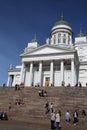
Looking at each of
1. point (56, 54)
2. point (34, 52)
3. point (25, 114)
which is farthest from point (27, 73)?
point (25, 114)

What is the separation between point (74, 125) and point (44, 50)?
27812 mm

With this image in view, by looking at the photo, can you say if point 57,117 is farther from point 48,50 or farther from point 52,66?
point 48,50

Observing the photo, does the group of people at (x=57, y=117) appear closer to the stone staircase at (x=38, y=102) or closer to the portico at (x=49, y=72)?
the stone staircase at (x=38, y=102)

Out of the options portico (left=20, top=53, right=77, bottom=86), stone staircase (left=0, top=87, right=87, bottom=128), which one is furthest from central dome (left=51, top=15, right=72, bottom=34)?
stone staircase (left=0, top=87, right=87, bottom=128)

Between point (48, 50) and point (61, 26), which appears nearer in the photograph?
point (48, 50)

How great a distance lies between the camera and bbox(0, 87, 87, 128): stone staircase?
2036 centimetres

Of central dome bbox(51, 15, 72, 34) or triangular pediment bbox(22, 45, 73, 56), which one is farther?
central dome bbox(51, 15, 72, 34)

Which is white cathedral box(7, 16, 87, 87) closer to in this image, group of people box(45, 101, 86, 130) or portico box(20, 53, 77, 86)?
portico box(20, 53, 77, 86)

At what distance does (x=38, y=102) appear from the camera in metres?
23.4

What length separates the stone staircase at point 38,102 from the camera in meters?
20.4

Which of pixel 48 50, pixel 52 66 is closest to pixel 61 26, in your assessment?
pixel 48 50

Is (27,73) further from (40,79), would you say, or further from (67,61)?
(67,61)

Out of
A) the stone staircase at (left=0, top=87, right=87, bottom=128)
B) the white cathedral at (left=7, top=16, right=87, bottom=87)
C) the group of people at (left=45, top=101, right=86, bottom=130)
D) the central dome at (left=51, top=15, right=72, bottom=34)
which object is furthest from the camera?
the central dome at (left=51, top=15, right=72, bottom=34)

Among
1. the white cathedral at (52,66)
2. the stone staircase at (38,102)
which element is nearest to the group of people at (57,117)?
the stone staircase at (38,102)
